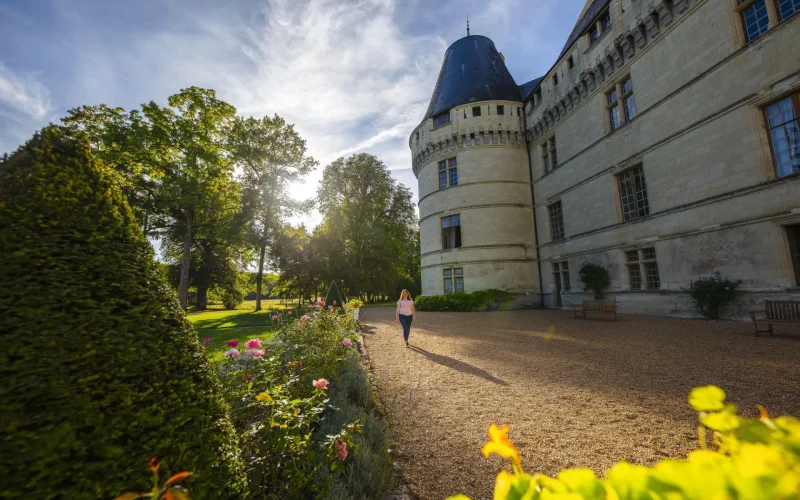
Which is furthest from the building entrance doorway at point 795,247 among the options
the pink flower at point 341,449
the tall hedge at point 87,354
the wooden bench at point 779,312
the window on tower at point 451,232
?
the window on tower at point 451,232

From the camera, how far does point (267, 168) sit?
27.6 meters

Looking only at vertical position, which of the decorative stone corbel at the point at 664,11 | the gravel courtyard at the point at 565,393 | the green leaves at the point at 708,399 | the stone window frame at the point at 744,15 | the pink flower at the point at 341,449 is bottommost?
the gravel courtyard at the point at 565,393

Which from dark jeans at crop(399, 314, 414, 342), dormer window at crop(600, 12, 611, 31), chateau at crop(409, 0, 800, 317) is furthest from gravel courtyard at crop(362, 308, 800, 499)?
dormer window at crop(600, 12, 611, 31)

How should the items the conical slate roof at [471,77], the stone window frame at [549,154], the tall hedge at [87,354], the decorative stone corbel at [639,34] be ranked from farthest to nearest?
the conical slate roof at [471,77] → the stone window frame at [549,154] → the decorative stone corbel at [639,34] → the tall hedge at [87,354]

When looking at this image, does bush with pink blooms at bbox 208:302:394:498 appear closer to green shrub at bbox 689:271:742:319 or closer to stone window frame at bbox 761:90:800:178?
green shrub at bbox 689:271:742:319

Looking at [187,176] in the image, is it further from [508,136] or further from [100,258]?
[100,258]

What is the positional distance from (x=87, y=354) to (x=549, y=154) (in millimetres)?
21018

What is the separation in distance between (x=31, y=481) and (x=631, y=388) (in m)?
5.82

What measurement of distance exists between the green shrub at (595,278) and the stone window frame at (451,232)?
733cm

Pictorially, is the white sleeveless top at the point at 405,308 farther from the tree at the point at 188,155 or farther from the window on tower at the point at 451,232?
the tree at the point at 188,155

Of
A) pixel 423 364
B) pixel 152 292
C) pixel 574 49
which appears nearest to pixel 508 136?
pixel 574 49

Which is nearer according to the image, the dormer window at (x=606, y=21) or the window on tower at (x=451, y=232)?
the dormer window at (x=606, y=21)

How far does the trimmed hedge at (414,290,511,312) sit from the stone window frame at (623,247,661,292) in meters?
6.54

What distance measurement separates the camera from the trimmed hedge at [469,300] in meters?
18.6
